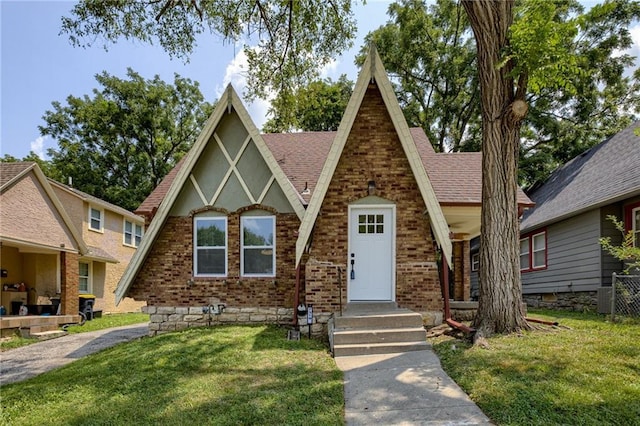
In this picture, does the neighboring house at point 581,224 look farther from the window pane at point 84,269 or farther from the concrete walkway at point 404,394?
the window pane at point 84,269

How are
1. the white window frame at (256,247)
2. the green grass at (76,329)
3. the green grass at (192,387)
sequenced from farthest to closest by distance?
the green grass at (76,329), the white window frame at (256,247), the green grass at (192,387)

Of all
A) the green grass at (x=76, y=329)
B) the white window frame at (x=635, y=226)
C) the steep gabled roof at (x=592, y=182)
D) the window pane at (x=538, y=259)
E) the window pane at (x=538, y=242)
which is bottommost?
the green grass at (x=76, y=329)

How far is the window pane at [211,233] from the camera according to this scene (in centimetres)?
973

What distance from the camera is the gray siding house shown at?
10.8 m

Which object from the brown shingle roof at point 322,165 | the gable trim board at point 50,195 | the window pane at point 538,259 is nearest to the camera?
the brown shingle roof at point 322,165

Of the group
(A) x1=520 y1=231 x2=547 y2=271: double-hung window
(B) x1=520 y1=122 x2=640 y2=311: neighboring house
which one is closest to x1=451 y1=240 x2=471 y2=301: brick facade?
(B) x1=520 y1=122 x2=640 y2=311: neighboring house

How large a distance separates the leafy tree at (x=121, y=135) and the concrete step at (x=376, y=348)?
26656 mm

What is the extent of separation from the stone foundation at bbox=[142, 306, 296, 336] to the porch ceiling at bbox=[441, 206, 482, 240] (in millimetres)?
4682

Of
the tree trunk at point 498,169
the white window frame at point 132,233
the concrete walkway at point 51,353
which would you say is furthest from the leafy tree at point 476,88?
the white window frame at point 132,233

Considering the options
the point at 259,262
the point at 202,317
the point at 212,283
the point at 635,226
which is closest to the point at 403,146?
the point at 259,262

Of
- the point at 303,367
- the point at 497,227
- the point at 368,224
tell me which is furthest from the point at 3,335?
the point at 497,227

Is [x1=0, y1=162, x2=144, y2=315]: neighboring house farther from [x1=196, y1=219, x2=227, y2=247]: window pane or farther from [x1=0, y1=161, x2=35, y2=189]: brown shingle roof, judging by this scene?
[x1=196, y1=219, x2=227, y2=247]: window pane

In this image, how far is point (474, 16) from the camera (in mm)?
7477

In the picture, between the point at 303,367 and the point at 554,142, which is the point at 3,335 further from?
the point at 554,142
